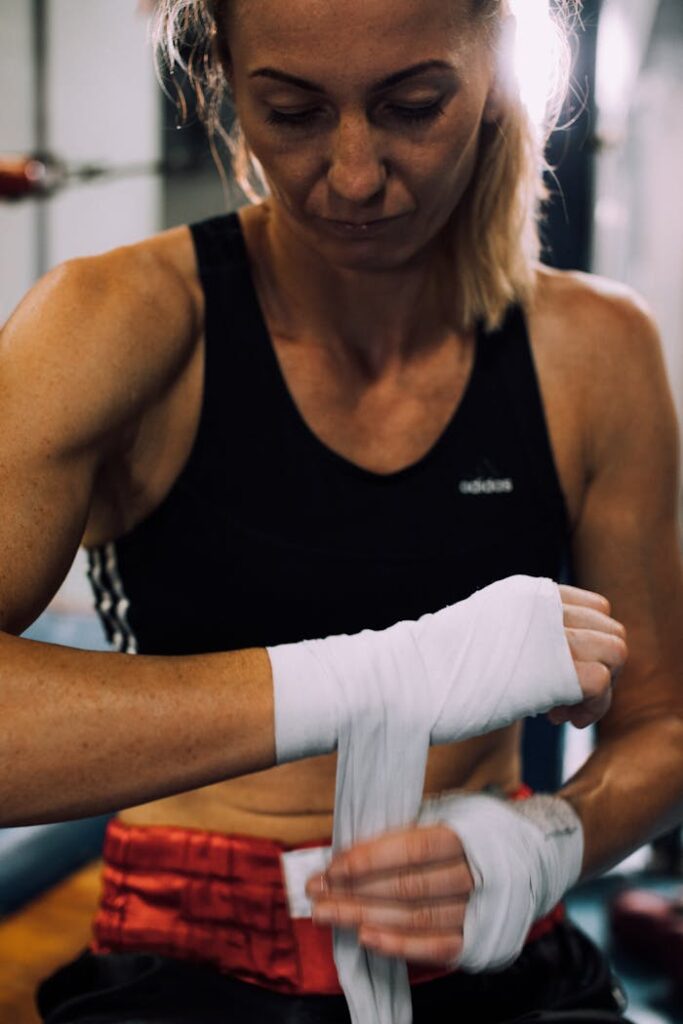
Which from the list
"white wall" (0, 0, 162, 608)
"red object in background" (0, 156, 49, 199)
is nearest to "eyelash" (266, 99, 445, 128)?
"red object in background" (0, 156, 49, 199)

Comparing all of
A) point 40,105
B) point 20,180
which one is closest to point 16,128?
point 40,105

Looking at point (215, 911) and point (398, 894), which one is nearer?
point (398, 894)

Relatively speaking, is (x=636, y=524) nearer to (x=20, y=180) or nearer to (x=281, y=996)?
(x=281, y=996)

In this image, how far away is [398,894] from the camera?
720 millimetres

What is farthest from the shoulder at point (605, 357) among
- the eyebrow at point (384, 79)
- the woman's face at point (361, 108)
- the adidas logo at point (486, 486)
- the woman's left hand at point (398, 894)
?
the woman's left hand at point (398, 894)

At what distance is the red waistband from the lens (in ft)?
2.98

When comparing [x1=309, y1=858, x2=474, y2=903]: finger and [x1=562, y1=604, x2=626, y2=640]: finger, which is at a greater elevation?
[x1=562, y1=604, x2=626, y2=640]: finger

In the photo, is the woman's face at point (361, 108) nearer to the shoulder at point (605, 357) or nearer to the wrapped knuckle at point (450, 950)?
the shoulder at point (605, 357)

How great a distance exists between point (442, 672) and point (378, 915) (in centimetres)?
16

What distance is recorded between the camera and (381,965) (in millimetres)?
792

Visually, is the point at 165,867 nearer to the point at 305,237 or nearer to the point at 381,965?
the point at 381,965

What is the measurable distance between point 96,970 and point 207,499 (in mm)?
406

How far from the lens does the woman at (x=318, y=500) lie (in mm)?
730

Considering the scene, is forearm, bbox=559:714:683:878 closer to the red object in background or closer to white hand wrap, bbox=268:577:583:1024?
white hand wrap, bbox=268:577:583:1024
